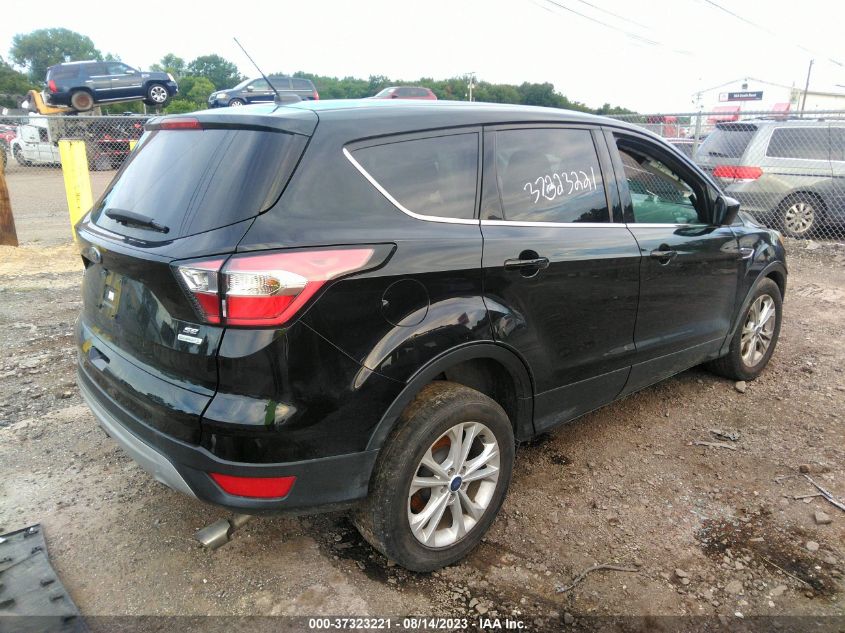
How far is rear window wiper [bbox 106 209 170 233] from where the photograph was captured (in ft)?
7.37

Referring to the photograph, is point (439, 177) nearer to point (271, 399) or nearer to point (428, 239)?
point (428, 239)

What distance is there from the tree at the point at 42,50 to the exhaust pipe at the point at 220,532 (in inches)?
4546

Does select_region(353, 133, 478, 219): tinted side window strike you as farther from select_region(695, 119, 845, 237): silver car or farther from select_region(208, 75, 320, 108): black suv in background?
select_region(208, 75, 320, 108): black suv in background

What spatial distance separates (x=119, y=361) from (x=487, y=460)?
154 cm

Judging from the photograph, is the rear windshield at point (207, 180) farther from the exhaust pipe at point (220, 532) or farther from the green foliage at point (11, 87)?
the green foliage at point (11, 87)

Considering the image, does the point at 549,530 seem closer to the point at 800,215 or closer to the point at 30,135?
the point at 800,215

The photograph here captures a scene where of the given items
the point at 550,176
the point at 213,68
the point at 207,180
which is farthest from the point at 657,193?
the point at 213,68

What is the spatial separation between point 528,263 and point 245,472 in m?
1.43

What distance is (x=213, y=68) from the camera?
76.5 meters

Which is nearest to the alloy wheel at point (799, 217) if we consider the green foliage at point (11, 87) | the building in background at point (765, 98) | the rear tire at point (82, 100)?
the rear tire at point (82, 100)

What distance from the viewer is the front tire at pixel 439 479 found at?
230 cm

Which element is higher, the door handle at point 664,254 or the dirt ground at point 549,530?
the door handle at point 664,254

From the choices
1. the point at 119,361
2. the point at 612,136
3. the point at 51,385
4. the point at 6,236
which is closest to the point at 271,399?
the point at 119,361

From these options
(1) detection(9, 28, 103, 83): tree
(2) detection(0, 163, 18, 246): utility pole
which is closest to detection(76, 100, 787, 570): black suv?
(2) detection(0, 163, 18, 246): utility pole
